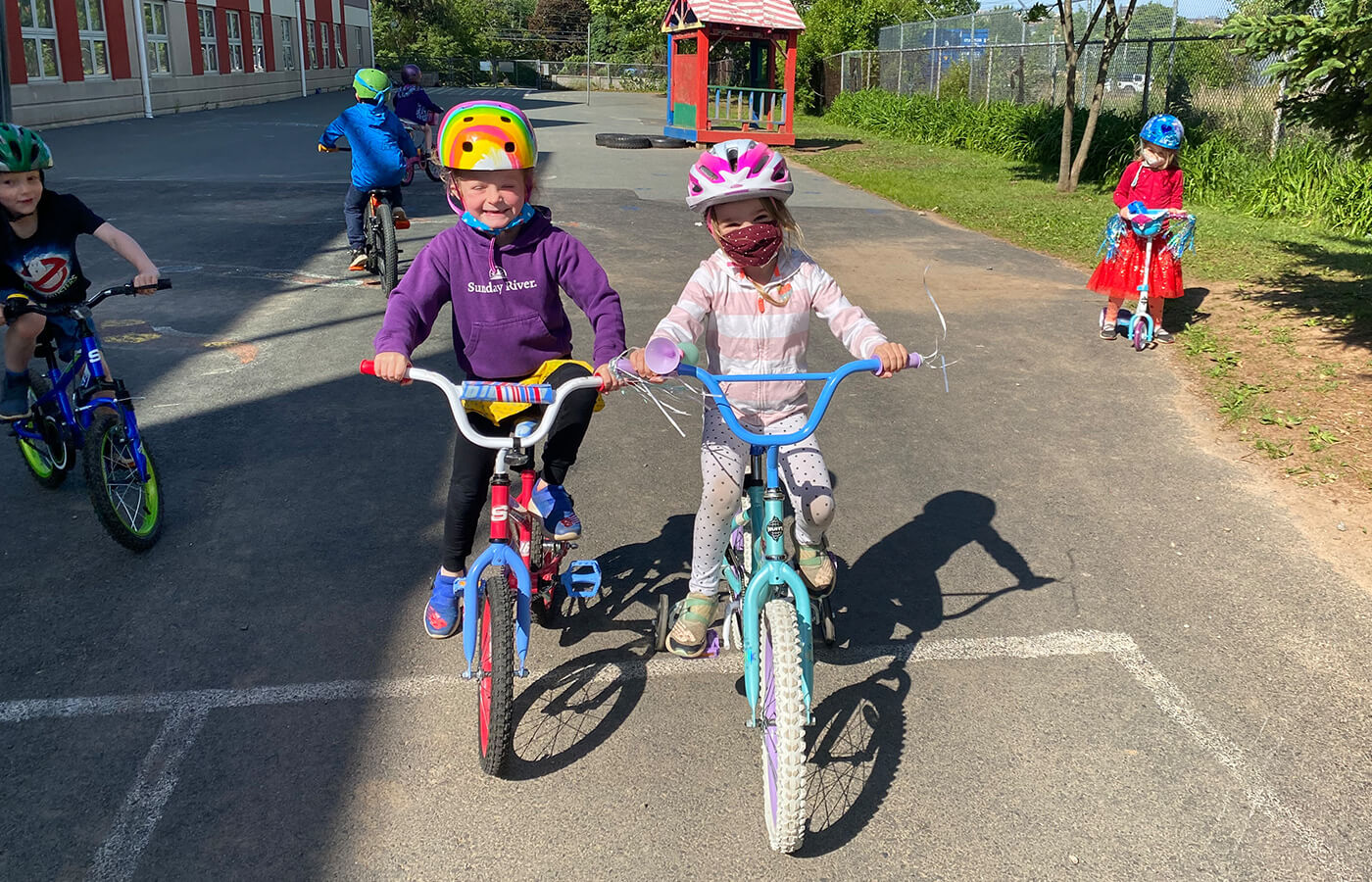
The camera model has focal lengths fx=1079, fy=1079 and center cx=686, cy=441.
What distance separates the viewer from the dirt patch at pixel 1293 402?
5301 millimetres

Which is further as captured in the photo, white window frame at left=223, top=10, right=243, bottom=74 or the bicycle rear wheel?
white window frame at left=223, top=10, right=243, bottom=74

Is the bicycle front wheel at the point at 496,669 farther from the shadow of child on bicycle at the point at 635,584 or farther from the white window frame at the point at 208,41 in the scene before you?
the white window frame at the point at 208,41

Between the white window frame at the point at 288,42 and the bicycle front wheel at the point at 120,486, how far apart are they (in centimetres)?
4560

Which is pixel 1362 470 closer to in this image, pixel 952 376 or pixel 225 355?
pixel 952 376

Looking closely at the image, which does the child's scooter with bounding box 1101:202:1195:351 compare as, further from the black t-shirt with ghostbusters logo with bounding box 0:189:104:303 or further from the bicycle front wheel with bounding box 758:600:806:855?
the black t-shirt with ghostbusters logo with bounding box 0:189:104:303

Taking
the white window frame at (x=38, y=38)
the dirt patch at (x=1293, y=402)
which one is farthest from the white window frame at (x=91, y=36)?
the dirt patch at (x=1293, y=402)

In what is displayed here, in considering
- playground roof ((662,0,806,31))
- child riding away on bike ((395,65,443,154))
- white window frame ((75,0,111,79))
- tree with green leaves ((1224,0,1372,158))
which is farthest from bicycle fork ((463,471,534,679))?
white window frame ((75,0,111,79))

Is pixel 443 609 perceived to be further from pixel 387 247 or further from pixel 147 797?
pixel 387 247

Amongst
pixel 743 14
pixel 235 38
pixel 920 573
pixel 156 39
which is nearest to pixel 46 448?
pixel 920 573

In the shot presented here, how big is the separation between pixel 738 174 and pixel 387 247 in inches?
273

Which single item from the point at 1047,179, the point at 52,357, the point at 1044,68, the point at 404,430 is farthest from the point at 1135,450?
the point at 1044,68

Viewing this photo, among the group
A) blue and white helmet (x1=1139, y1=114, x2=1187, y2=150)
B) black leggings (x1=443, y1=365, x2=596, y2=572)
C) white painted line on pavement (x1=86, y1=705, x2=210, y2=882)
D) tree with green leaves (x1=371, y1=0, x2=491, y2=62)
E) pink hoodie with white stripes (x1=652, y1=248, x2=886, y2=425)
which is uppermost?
tree with green leaves (x1=371, y1=0, x2=491, y2=62)

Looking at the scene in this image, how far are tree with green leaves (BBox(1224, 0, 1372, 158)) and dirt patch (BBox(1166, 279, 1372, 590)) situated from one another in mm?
1487

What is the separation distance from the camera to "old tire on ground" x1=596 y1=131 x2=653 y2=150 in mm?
25250
